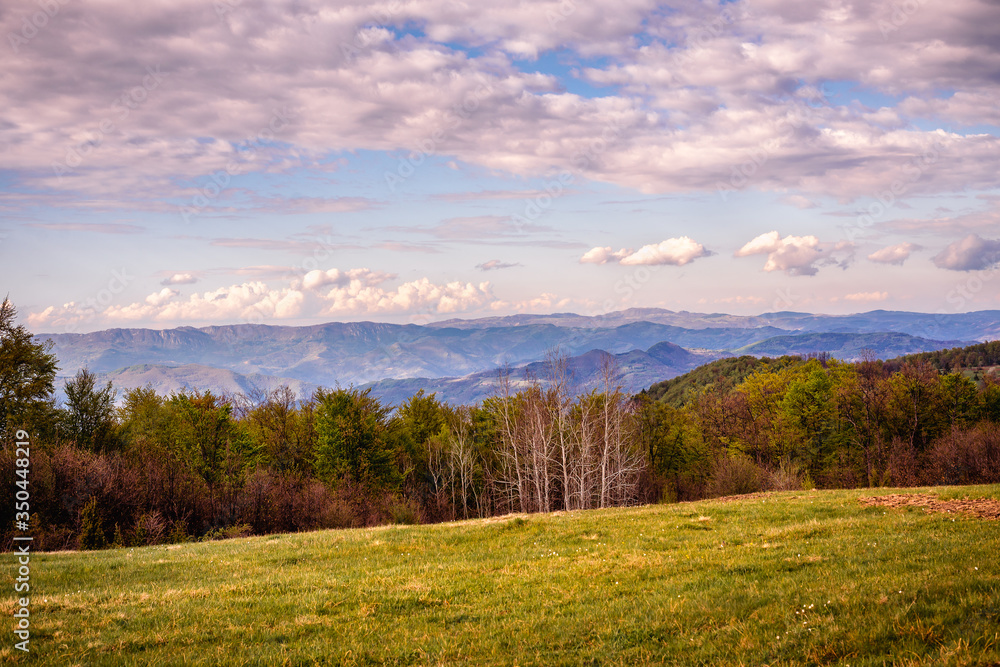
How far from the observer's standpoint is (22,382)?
42500 millimetres

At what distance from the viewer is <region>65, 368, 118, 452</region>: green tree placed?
49.4 m

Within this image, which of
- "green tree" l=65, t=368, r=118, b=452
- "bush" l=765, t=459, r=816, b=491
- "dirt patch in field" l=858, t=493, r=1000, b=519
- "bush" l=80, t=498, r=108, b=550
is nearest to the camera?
"dirt patch in field" l=858, t=493, r=1000, b=519

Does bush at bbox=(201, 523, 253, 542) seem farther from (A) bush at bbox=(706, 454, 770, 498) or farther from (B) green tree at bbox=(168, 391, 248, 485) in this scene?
(A) bush at bbox=(706, 454, 770, 498)

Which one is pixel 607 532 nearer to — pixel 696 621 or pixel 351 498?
pixel 696 621

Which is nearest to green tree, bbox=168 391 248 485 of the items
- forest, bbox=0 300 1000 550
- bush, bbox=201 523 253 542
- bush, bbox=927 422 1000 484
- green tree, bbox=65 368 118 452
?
forest, bbox=0 300 1000 550

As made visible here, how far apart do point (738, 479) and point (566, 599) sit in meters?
47.2

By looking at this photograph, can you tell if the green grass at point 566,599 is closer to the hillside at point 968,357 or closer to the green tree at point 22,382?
the green tree at point 22,382

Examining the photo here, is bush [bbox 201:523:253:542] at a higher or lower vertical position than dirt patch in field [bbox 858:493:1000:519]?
lower

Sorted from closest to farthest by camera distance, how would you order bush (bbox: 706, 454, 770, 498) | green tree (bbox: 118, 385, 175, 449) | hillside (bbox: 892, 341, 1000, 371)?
bush (bbox: 706, 454, 770, 498)
green tree (bbox: 118, 385, 175, 449)
hillside (bbox: 892, 341, 1000, 371)

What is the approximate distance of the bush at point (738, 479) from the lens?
2093 inches

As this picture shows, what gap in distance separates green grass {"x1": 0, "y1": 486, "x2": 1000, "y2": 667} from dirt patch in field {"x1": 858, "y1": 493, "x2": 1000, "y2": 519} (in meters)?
0.80

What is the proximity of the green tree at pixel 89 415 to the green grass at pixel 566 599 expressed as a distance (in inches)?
1375

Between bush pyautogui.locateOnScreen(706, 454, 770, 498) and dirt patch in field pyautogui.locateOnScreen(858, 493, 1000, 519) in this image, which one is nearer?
dirt patch in field pyautogui.locateOnScreen(858, 493, 1000, 519)

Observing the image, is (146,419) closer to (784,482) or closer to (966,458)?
(784,482)
